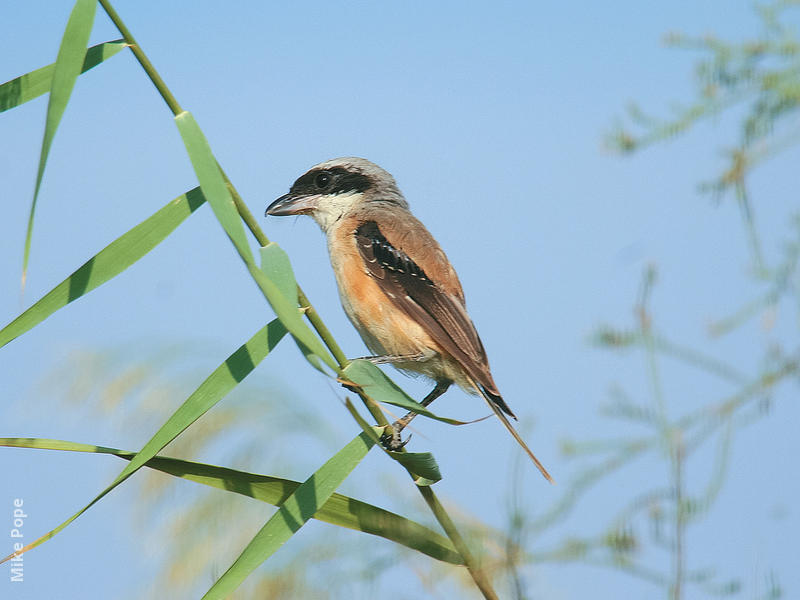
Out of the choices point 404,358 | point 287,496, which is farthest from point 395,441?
point 287,496

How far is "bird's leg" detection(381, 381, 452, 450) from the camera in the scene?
8.63 feet

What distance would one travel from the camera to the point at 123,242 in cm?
171

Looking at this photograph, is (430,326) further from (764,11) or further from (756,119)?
(764,11)

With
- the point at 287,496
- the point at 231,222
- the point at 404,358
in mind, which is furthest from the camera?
the point at 404,358

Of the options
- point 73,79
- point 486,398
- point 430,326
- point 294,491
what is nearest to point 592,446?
point 486,398

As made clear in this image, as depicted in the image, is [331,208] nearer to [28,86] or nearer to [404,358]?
[404,358]

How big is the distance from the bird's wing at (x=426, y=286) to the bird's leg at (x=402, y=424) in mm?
263

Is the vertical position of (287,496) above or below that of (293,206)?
below

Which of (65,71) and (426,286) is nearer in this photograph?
(65,71)

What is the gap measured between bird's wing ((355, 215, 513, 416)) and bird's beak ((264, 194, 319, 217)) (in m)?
0.36

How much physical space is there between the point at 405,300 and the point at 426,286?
0.11 m

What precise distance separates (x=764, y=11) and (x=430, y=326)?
150cm

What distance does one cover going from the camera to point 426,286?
3.09m

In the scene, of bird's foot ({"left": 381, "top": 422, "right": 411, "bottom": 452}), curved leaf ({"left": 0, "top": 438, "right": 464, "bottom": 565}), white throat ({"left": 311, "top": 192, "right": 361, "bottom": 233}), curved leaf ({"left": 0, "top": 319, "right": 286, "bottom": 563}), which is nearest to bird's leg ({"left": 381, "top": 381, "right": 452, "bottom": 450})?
bird's foot ({"left": 381, "top": 422, "right": 411, "bottom": 452})
